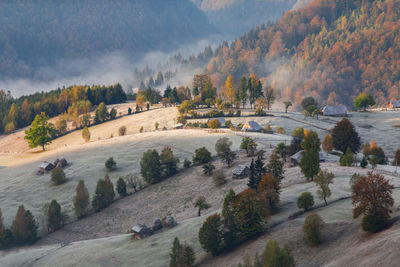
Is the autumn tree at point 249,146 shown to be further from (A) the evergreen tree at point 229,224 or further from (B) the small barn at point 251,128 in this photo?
(A) the evergreen tree at point 229,224

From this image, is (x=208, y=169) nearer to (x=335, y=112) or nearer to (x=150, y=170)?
(x=150, y=170)

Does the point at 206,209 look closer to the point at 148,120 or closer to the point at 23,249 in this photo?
the point at 23,249

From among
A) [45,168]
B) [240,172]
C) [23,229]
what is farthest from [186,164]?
[45,168]

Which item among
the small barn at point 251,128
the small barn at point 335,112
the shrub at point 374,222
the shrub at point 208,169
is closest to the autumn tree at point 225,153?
the shrub at point 208,169

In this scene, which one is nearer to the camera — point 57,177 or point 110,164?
point 57,177

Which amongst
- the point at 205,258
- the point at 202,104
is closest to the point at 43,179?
the point at 205,258

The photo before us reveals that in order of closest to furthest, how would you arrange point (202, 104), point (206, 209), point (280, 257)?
1. point (280, 257)
2. point (206, 209)
3. point (202, 104)
